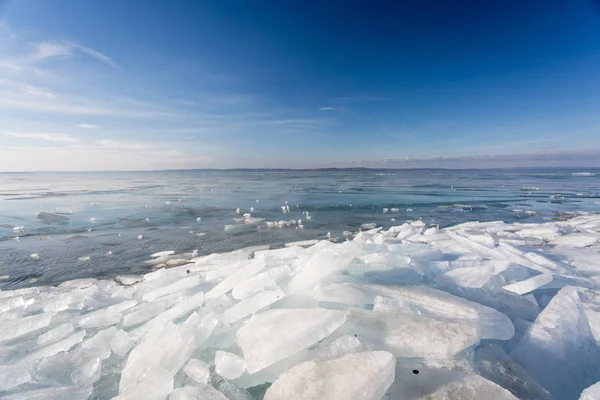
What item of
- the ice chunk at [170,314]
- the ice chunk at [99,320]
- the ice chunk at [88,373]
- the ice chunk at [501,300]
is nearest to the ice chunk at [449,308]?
the ice chunk at [501,300]

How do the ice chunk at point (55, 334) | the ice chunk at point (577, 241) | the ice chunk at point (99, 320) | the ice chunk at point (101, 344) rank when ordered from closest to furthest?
the ice chunk at point (101, 344), the ice chunk at point (55, 334), the ice chunk at point (99, 320), the ice chunk at point (577, 241)

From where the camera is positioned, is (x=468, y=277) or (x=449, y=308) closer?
(x=449, y=308)

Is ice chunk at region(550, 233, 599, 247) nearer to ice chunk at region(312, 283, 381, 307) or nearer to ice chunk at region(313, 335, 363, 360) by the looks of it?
ice chunk at region(312, 283, 381, 307)

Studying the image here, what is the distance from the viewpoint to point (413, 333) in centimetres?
161

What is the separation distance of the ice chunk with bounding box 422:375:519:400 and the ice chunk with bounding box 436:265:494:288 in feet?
4.16

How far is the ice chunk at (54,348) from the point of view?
6.46 feet

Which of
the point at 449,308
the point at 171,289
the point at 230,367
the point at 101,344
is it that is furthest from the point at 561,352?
A: the point at 171,289

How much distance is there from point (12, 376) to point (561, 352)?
3.12 meters

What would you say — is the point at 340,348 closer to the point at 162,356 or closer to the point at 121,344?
the point at 162,356

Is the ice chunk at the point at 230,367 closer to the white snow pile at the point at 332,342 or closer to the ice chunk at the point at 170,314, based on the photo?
the white snow pile at the point at 332,342

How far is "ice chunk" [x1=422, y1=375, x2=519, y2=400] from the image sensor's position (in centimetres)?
124

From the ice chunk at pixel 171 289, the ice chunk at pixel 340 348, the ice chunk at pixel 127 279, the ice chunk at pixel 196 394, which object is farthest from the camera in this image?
the ice chunk at pixel 127 279

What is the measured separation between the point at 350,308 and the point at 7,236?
1077 cm

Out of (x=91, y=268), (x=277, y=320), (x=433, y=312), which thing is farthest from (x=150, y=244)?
(x=433, y=312)
